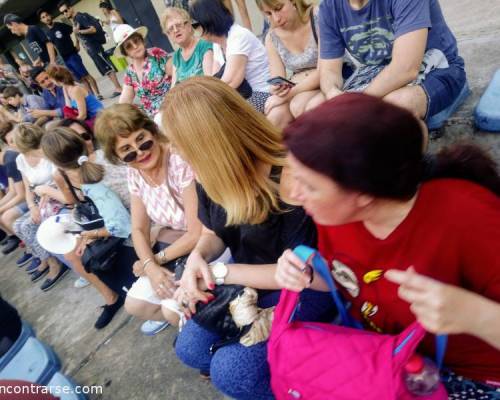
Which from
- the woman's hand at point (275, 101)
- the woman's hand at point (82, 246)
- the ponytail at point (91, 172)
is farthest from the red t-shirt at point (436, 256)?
the woman's hand at point (82, 246)

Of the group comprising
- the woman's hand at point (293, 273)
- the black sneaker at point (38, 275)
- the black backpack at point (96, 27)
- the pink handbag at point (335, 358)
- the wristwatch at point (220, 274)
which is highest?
the black backpack at point (96, 27)

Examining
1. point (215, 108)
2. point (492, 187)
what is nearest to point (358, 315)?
point (492, 187)

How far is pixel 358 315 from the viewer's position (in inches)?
45.0

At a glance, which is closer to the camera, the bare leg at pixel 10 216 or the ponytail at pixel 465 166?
the ponytail at pixel 465 166

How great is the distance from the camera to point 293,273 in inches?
39.1

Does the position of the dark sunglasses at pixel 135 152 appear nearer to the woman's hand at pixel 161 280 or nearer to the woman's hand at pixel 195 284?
the woman's hand at pixel 161 280

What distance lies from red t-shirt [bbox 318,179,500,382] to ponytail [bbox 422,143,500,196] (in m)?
0.04

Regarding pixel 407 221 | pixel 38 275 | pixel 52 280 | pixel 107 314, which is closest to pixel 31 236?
pixel 38 275

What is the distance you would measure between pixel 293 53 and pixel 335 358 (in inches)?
86.2

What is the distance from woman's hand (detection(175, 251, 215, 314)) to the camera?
1435 mm

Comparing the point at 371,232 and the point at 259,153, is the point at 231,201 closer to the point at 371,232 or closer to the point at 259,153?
the point at 259,153

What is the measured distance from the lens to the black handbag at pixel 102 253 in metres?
2.44

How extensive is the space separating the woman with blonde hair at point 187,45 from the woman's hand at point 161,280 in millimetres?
2044

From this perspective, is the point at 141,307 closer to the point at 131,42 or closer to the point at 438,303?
the point at 438,303
